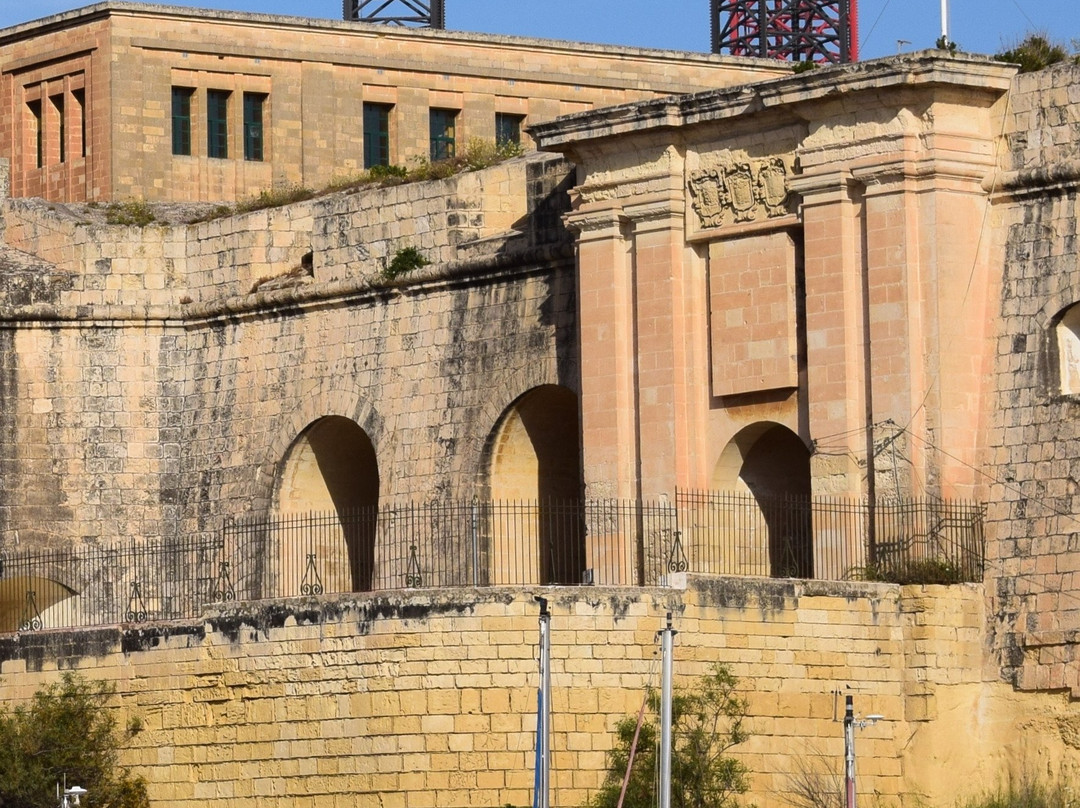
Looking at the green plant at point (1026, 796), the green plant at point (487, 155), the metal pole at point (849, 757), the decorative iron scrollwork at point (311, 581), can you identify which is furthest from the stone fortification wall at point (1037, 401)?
the decorative iron scrollwork at point (311, 581)

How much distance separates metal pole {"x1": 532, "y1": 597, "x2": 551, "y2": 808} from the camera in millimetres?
30312

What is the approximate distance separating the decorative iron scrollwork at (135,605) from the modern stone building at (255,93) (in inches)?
333

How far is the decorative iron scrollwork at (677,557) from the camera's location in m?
35.6

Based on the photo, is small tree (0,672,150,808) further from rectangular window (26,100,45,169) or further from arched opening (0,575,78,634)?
rectangular window (26,100,45,169)

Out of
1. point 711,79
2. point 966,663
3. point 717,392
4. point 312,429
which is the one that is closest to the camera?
point 966,663

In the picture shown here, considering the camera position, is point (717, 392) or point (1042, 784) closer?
point (1042, 784)

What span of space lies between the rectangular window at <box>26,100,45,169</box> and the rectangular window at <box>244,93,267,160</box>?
3.50 metres

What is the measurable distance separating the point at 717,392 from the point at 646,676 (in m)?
5.19

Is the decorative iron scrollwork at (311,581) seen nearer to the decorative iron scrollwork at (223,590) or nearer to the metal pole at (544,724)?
the decorative iron scrollwork at (223,590)

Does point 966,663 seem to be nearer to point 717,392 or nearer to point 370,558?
point 717,392

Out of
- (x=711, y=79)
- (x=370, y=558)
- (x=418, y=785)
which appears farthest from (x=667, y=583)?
(x=711, y=79)

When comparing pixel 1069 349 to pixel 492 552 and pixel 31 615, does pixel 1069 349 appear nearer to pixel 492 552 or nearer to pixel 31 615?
pixel 492 552

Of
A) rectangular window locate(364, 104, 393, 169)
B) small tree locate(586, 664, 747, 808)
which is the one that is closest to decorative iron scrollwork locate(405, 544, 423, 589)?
small tree locate(586, 664, 747, 808)

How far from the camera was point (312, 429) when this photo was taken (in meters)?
42.3
